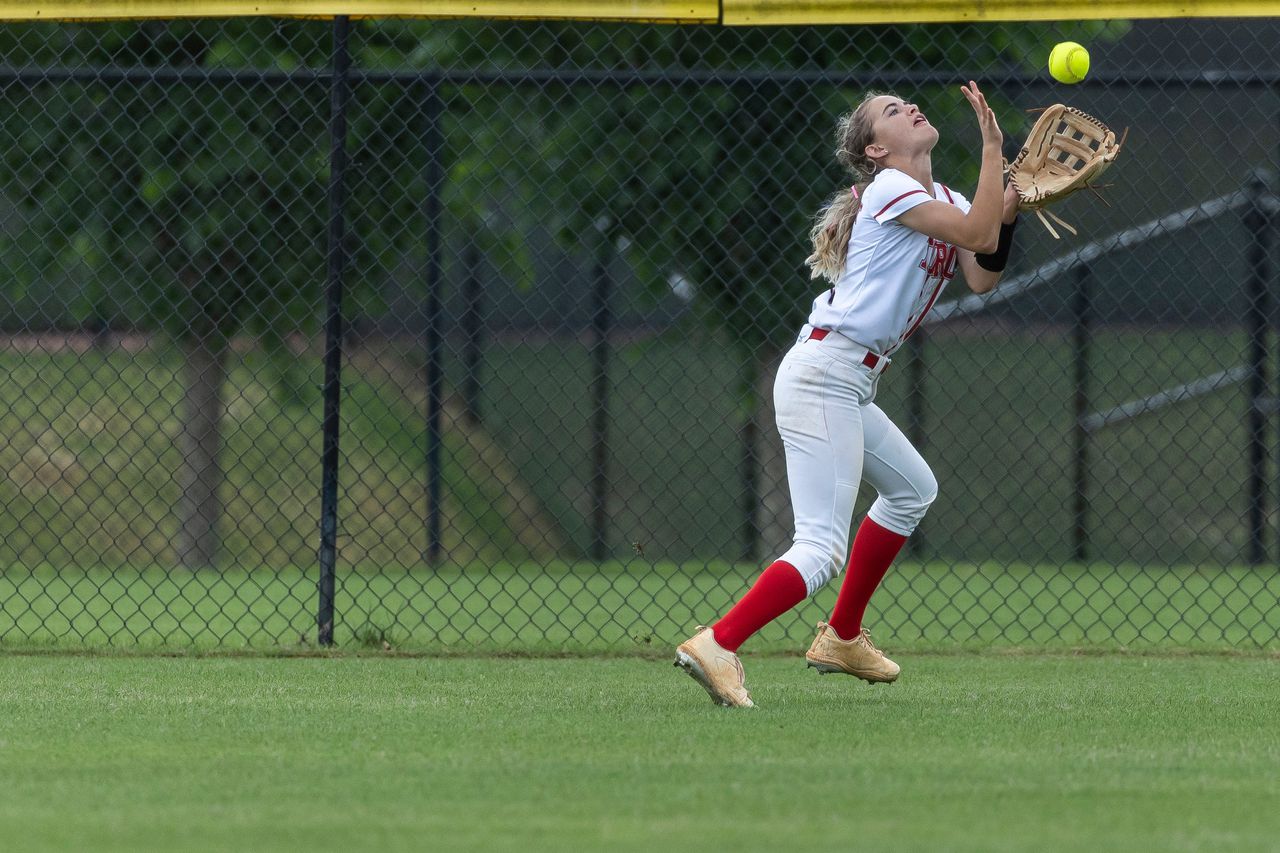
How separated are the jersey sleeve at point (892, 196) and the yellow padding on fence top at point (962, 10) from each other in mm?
1492

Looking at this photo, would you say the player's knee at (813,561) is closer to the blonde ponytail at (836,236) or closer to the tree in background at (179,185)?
the blonde ponytail at (836,236)

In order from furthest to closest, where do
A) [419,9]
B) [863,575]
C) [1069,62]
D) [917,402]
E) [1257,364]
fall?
[917,402], [1257,364], [419,9], [1069,62], [863,575]

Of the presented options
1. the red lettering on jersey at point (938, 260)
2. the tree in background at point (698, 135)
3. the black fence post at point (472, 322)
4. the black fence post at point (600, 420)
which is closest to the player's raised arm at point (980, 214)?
the red lettering on jersey at point (938, 260)

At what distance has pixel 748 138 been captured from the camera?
331 inches

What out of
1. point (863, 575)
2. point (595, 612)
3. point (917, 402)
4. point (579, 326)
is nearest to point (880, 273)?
point (863, 575)

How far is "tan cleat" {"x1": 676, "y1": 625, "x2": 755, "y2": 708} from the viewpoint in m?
4.39

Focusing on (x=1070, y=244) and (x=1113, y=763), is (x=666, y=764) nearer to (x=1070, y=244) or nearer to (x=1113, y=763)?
(x=1113, y=763)

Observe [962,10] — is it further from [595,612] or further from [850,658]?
[595,612]

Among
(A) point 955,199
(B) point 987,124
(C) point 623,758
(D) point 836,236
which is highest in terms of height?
(B) point 987,124

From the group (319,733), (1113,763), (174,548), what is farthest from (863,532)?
(174,548)

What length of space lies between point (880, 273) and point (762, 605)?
94 cm

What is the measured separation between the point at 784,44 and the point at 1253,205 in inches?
114

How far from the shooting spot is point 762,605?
4.45m

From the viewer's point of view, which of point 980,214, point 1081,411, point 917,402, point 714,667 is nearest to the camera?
point 980,214
